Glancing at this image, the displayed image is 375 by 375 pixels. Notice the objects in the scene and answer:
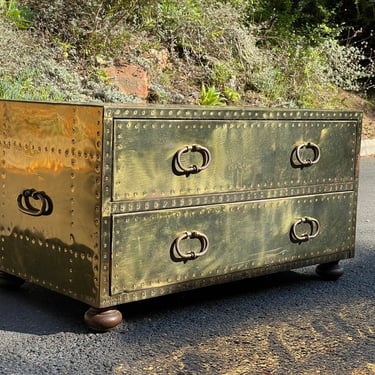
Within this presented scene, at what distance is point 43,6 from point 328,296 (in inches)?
280

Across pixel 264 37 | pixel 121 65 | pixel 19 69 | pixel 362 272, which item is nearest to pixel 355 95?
pixel 264 37

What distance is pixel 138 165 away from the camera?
3.11 metres

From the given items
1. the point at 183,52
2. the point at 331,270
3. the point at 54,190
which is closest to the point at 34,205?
the point at 54,190

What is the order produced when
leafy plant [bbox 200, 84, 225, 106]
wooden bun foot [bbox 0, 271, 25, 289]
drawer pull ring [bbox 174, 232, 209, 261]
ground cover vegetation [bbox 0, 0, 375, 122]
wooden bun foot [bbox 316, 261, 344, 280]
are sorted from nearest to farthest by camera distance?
drawer pull ring [bbox 174, 232, 209, 261], wooden bun foot [bbox 0, 271, 25, 289], wooden bun foot [bbox 316, 261, 344, 280], ground cover vegetation [bbox 0, 0, 375, 122], leafy plant [bbox 200, 84, 225, 106]

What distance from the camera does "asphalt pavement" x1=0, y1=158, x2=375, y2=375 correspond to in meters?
2.83

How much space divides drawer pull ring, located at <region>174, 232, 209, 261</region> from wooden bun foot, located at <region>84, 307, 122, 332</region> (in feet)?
1.28

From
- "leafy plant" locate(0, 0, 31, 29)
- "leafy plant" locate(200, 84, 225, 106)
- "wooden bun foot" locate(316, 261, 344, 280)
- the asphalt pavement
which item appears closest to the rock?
"leafy plant" locate(200, 84, 225, 106)

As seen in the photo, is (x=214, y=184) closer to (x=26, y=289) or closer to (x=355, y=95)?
(x=26, y=289)

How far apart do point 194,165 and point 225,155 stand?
0.20m

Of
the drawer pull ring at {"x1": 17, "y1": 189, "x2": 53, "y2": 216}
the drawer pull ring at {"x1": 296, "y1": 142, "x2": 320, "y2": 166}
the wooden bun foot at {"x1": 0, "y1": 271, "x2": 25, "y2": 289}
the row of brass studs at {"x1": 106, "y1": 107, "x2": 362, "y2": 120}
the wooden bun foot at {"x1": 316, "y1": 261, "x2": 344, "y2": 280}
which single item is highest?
the row of brass studs at {"x1": 106, "y1": 107, "x2": 362, "y2": 120}

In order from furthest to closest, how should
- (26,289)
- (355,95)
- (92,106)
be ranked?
(355,95) → (26,289) → (92,106)

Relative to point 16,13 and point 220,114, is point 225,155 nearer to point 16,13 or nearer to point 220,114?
point 220,114

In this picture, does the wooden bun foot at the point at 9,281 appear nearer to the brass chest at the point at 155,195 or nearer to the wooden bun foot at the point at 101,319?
the brass chest at the point at 155,195

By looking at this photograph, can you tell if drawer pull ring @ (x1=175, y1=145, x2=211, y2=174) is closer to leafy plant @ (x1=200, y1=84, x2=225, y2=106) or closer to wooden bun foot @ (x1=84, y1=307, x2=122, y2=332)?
wooden bun foot @ (x1=84, y1=307, x2=122, y2=332)
